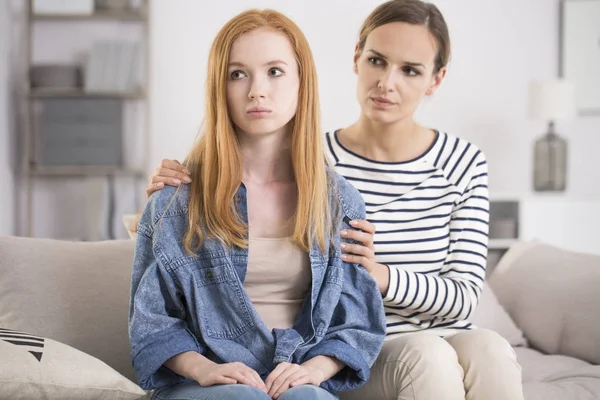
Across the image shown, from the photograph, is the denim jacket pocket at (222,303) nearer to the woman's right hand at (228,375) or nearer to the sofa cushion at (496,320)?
the woman's right hand at (228,375)

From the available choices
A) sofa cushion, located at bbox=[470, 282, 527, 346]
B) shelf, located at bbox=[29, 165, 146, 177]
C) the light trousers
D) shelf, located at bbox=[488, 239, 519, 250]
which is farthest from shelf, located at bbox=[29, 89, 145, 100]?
the light trousers

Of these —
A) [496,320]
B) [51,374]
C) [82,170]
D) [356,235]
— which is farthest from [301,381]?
[82,170]

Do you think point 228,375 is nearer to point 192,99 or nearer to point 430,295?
point 430,295

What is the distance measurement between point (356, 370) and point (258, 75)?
0.57m

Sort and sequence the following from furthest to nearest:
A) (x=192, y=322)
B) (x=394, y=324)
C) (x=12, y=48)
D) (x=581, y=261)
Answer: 1. (x=12, y=48)
2. (x=581, y=261)
3. (x=394, y=324)
4. (x=192, y=322)

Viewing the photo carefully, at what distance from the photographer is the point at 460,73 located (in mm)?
4934

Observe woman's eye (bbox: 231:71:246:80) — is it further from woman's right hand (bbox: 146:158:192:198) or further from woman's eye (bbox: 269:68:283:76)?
woman's right hand (bbox: 146:158:192:198)

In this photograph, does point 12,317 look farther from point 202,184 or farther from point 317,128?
point 317,128

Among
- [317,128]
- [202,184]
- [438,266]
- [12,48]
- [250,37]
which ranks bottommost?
[438,266]

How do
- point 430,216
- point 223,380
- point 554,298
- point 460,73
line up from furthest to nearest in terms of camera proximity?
point 460,73 < point 554,298 < point 430,216 < point 223,380

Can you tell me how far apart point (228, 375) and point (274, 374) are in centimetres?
8

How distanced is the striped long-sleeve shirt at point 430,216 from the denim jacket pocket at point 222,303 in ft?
1.30

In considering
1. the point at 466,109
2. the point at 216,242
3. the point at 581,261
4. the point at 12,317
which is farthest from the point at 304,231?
the point at 466,109

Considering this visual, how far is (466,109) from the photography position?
195 inches
